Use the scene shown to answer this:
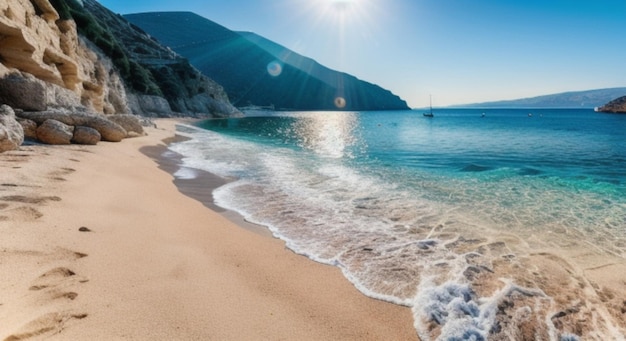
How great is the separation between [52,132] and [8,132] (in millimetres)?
2914

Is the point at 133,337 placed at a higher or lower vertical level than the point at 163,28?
lower

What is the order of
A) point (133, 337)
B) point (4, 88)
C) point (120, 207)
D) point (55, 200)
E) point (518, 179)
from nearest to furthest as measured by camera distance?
point (133, 337) → point (55, 200) → point (120, 207) → point (4, 88) → point (518, 179)

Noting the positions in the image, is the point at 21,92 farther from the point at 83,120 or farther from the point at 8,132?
the point at 8,132

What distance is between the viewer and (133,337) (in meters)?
2.74

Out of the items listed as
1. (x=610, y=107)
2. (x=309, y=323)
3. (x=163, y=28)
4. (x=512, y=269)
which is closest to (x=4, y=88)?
(x=309, y=323)

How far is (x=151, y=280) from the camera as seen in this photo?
3693 mm

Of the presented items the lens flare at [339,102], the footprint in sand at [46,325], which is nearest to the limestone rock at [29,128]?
the footprint in sand at [46,325]

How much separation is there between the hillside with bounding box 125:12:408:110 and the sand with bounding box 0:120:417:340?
151858 millimetres

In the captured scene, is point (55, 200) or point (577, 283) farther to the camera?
point (55, 200)

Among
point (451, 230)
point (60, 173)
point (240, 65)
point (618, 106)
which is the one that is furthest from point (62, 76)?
point (240, 65)

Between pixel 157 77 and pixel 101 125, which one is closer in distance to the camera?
pixel 101 125

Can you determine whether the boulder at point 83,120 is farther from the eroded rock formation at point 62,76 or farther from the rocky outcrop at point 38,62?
the rocky outcrop at point 38,62

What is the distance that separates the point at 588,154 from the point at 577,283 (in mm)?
22925

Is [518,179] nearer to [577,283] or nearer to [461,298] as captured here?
[577,283]
